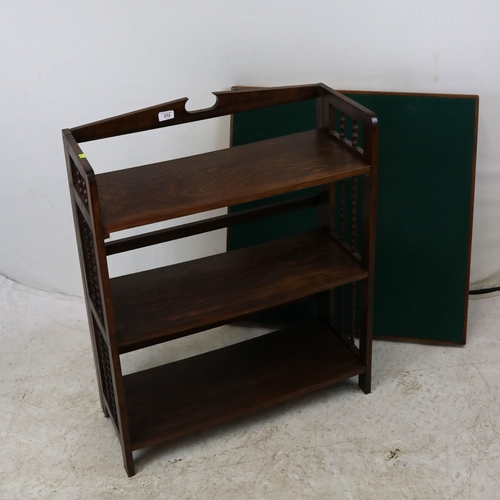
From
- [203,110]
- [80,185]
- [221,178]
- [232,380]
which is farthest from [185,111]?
[232,380]

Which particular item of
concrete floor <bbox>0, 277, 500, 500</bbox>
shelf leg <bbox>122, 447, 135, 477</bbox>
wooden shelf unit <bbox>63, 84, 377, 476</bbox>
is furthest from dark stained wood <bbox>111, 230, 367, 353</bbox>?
concrete floor <bbox>0, 277, 500, 500</bbox>

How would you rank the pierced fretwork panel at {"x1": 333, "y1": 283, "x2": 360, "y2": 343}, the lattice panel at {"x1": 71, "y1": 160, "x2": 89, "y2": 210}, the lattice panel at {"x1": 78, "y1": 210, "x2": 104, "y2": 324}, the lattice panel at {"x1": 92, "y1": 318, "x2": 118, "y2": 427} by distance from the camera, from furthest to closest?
the pierced fretwork panel at {"x1": 333, "y1": 283, "x2": 360, "y2": 343} → the lattice panel at {"x1": 92, "y1": 318, "x2": 118, "y2": 427} → the lattice panel at {"x1": 78, "y1": 210, "x2": 104, "y2": 324} → the lattice panel at {"x1": 71, "y1": 160, "x2": 89, "y2": 210}

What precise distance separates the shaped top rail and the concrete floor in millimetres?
1180

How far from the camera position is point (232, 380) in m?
2.96

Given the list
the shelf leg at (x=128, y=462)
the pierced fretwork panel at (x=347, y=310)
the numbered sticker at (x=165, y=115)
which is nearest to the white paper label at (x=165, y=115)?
the numbered sticker at (x=165, y=115)

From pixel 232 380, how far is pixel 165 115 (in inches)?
43.2

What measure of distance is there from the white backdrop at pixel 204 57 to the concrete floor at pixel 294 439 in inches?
34.6

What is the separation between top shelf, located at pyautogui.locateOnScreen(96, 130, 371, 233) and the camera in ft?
7.66

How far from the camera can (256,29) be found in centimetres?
307

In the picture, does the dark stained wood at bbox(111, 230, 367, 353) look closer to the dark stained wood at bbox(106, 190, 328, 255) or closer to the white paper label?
the dark stained wood at bbox(106, 190, 328, 255)

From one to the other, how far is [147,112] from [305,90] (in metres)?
0.65

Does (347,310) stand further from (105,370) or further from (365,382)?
(105,370)

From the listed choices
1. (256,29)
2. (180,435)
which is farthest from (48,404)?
(256,29)

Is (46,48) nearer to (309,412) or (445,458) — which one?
(309,412)
